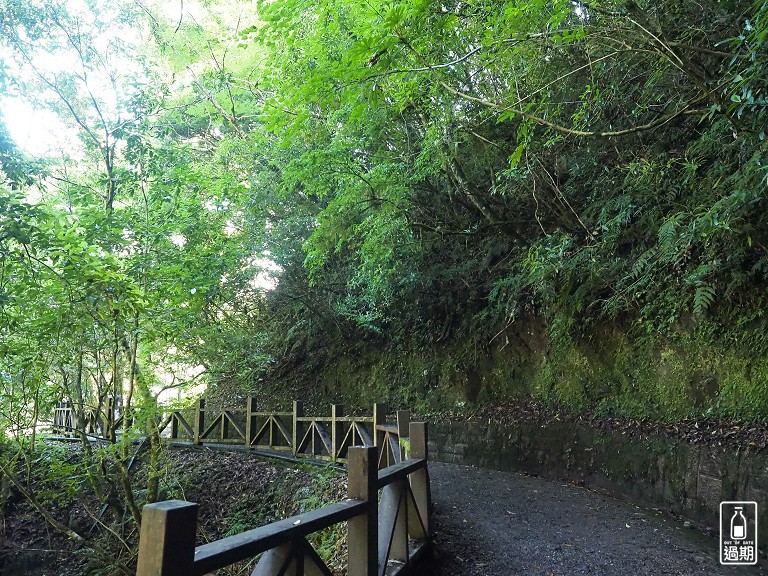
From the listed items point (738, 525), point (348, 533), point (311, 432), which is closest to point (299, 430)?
point (311, 432)

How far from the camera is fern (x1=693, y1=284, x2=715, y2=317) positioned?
18.4 ft

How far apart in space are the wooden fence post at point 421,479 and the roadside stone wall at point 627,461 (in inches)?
133

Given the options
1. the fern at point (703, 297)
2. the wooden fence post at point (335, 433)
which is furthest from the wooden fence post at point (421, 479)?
the wooden fence post at point (335, 433)

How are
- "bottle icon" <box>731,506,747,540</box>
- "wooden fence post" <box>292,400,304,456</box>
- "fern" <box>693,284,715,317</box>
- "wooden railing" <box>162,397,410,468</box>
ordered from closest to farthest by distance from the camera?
"bottle icon" <box>731,506,747,540</box> → "fern" <box>693,284,715,317</box> → "wooden railing" <box>162,397,410,468</box> → "wooden fence post" <box>292,400,304,456</box>

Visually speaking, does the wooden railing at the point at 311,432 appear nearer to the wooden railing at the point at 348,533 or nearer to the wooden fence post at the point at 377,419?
the wooden fence post at the point at 377,419

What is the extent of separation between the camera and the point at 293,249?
452 inches

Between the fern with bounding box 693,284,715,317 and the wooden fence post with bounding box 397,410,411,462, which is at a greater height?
the fern with bounding box 693,284,715,317

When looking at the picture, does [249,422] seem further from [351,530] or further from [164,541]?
[164,541]

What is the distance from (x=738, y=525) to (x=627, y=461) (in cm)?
159

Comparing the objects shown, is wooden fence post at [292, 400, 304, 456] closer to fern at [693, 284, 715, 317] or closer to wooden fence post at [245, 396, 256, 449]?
wooden fence post at [245, 396, 256, 449]

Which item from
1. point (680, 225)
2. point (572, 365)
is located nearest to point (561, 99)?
point (680, 225)

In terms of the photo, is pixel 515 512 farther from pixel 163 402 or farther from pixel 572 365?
pixel 163 402

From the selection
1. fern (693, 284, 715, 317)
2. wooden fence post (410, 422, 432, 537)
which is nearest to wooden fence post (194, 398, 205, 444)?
wooden fence post (410, 422, 432, 537)

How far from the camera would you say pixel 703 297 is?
5.63 metres
